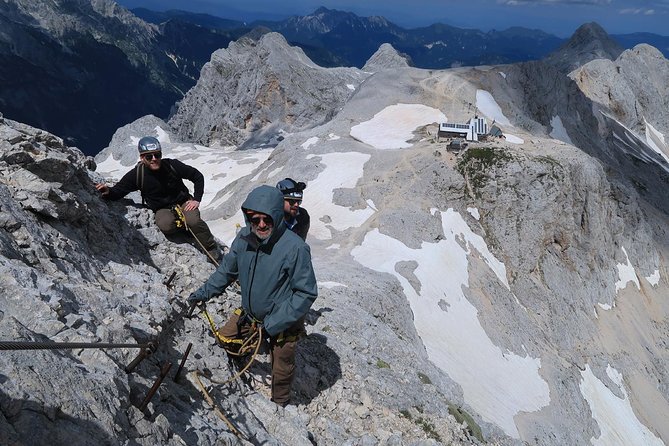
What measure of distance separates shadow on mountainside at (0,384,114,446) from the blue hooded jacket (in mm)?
3411

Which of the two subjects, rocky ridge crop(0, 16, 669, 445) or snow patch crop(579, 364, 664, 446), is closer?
rocky ridge crop(0, 16, 669, 445)

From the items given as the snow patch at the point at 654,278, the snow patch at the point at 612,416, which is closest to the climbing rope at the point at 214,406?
the snow patch at the point at 612,416

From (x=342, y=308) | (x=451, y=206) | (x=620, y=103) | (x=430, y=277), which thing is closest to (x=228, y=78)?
(x=620, y=103)

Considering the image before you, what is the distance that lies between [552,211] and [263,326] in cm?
3696

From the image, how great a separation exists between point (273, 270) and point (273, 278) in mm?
160

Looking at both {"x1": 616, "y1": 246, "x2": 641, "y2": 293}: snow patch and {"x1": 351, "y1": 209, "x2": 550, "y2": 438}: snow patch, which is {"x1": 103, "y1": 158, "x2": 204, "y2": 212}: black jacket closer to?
{"x1": 351, "y1": 209, "x2": 550, "y2": 438}: snow patch

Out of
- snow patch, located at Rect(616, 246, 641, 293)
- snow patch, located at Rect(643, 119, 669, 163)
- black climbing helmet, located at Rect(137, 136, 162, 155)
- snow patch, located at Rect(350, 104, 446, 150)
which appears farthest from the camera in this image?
snow patch, located at Rect(643, 119, 669, 163)

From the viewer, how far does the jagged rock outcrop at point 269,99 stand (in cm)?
10519

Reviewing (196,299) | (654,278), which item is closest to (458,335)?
(196,299)

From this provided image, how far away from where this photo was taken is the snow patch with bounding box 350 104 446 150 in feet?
161

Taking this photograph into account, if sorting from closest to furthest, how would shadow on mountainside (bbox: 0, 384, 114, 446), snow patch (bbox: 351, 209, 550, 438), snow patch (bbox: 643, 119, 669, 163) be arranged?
1. shadow on mountainside (bbox: 0, 384, 114, 446)
2. snow patch (bbox: 351, 209, 550, 438)
3. snow patch (bbox: 643, 119, 669, 163)

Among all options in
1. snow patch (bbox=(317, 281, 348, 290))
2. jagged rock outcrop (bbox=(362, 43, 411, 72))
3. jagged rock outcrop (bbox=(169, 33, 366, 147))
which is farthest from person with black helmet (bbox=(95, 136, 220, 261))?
jagged rock outcrop (bbox=(362, 43, 411, 72))

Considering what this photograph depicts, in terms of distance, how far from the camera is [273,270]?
8.50 metres

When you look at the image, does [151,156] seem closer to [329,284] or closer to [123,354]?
[123,354]
